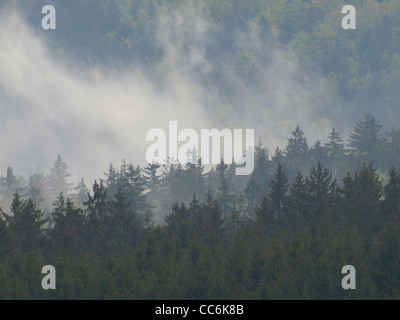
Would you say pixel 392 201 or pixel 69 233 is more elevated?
pixel 392 201

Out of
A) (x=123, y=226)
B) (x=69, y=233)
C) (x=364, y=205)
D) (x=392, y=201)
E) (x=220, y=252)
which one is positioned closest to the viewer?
(x=220, y=252)

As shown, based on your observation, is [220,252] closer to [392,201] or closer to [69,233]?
[69,233]

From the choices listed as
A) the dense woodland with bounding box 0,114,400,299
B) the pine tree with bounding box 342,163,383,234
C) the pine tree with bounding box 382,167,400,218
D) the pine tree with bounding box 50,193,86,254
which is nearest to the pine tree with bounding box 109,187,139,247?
the dense woodland with bounding box 0,114,400,299

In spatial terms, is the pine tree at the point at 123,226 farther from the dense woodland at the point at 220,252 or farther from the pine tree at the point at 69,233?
the pine tree at the point at 69,233

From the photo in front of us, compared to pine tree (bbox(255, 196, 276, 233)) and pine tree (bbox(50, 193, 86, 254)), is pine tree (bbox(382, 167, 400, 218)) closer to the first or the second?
pine tree (bbox(255, 196, 276, 233))

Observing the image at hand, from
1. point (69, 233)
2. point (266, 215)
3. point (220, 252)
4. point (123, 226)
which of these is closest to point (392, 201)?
point (266, 215)

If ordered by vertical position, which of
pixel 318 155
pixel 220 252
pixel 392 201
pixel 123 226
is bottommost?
pixel 220 252

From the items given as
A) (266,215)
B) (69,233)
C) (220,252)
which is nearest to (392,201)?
(266,215)

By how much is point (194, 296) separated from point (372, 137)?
96905 mm

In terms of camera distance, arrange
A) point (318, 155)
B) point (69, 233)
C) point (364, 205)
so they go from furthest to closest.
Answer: point (318, 155) → point (69, 233) → point (364, 205)

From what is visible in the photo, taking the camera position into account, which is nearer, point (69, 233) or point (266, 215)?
point (69, 233)

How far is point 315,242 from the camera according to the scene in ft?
191
